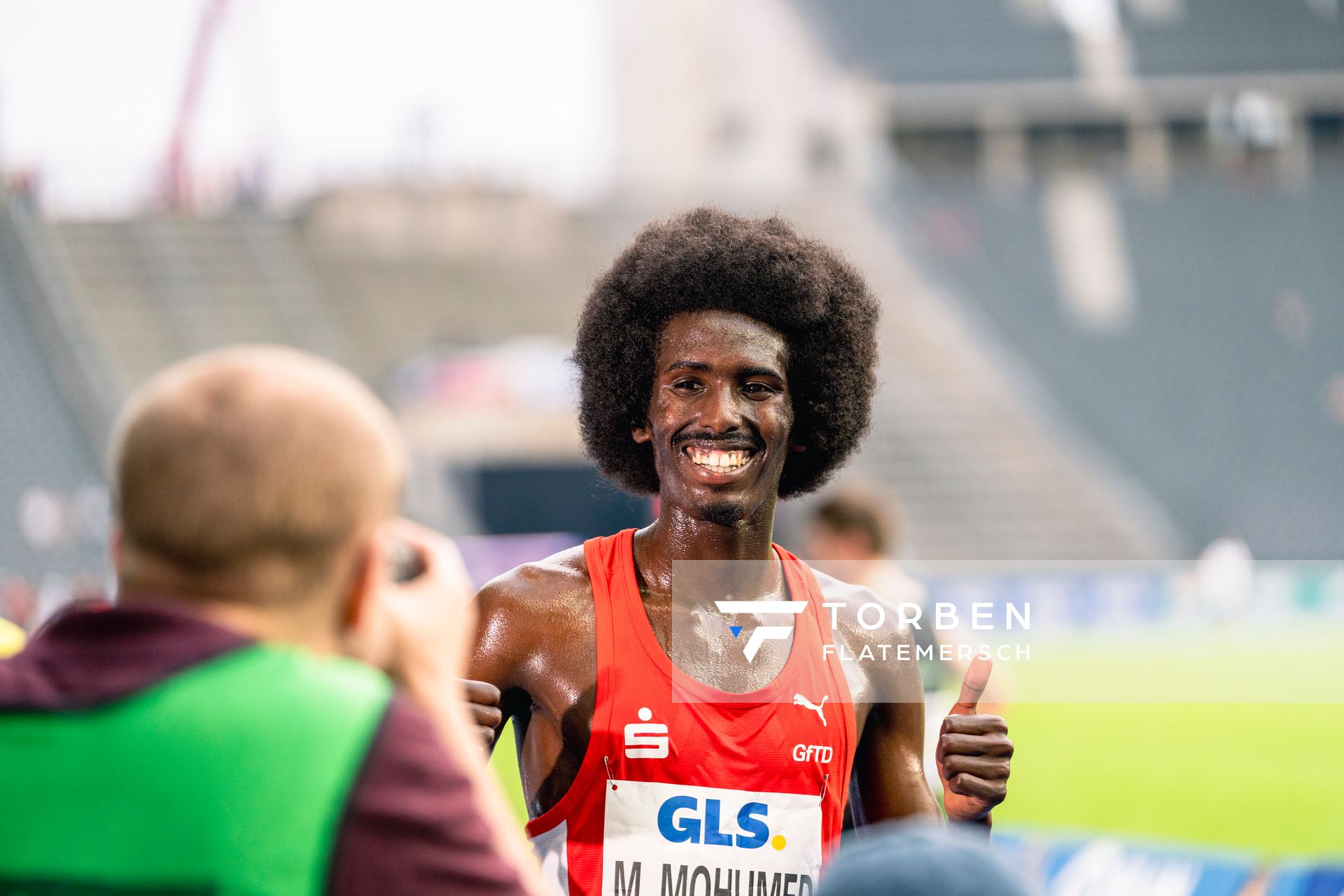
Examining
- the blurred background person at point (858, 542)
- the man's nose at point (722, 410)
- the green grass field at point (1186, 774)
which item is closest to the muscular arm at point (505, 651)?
the man's nose at point (722, 410)

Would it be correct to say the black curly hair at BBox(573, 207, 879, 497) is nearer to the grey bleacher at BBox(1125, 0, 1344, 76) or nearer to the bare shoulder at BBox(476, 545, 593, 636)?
the bare shoulder at BBox(476, 545, 593, 636)

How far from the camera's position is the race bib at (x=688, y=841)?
290 cm

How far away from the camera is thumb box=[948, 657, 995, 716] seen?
3004 mm

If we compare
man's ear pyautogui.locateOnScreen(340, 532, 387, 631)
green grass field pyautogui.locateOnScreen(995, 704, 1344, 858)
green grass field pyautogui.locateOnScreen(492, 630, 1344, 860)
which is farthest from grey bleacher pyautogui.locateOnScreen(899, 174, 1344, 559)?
man's ear pyautogui.locateOnScreen(340, 532, 387, 631)

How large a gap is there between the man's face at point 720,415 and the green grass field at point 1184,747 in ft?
16.4

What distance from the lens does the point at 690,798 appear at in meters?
2.90

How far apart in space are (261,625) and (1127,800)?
1019cm

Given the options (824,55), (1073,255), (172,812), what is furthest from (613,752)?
(824,55)

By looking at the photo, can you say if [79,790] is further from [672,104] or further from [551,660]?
[672,104]

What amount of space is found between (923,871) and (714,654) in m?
1.55

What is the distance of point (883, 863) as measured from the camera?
1.59 metres

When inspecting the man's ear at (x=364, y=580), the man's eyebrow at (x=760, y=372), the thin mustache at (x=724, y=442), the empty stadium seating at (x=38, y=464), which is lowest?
the man's ear at (x=364, y=580)

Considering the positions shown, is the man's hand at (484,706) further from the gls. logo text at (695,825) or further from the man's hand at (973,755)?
the man's hand at (973,755)

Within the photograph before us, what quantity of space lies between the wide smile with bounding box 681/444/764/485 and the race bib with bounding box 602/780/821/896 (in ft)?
1.97
